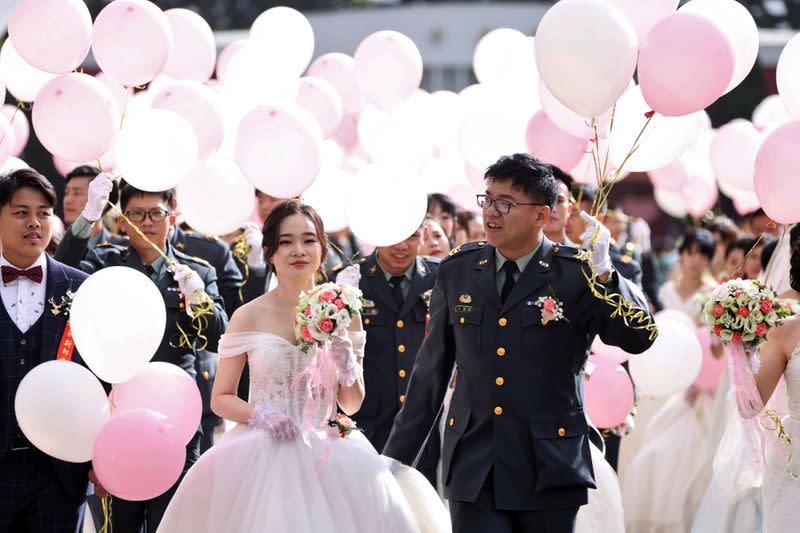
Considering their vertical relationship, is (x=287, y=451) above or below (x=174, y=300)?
below

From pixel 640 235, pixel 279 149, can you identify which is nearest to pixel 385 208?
pixel 279 149

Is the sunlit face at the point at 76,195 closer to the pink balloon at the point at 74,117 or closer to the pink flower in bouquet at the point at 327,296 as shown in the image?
the pink balloon at the point at 74,117

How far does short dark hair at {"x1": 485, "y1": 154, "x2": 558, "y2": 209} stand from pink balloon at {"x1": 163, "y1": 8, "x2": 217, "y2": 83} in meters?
4.03

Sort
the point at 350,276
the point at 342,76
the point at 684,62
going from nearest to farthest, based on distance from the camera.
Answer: the point at 684,62
the point at 350,276
the point at 342,76

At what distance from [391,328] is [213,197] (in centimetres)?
140

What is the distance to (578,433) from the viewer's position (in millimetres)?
5156

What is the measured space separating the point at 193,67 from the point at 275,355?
3.93m

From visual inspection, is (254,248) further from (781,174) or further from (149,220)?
(781,174)

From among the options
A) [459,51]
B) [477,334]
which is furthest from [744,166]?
[459,51]

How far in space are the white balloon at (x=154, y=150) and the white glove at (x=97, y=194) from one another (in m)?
0.17

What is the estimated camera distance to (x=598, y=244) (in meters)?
5.01

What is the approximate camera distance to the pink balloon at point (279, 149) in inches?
266

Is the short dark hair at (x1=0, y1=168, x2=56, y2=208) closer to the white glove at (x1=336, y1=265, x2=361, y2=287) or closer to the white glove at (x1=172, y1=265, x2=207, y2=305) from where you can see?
the white glove at (x1=172, y1=265, x2=207, y2=305)

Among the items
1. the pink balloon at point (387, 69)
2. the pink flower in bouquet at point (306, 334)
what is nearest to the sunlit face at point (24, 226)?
the pink flower in bouquet at point (306, 334)
